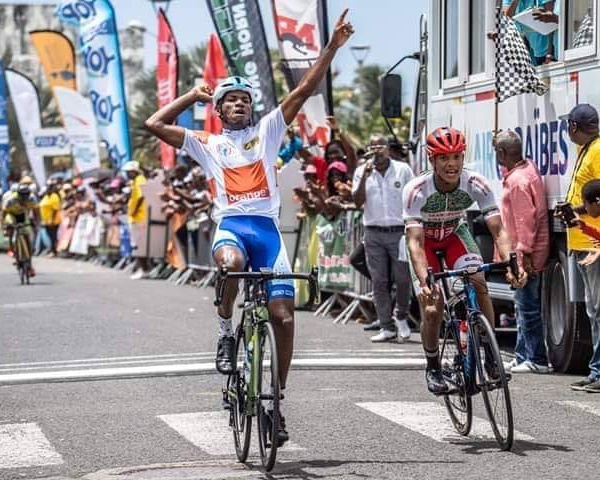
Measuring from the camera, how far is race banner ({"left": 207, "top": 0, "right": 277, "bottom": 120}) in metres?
22.8

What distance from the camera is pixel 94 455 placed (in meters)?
8.50

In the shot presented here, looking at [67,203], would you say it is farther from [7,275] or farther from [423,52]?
[423,52]

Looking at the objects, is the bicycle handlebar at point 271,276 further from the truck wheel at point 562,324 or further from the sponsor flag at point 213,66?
the sponsor flag at point 213,66

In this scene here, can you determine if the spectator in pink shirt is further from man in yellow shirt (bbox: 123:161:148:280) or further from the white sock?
man in yellow shirt (bbox: 123:161:148:280)

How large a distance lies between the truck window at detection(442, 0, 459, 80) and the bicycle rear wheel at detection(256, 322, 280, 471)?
7.22 meters

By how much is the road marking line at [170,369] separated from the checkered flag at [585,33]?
2977 mm

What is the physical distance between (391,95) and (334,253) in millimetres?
3029

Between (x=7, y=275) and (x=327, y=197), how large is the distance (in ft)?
49.0

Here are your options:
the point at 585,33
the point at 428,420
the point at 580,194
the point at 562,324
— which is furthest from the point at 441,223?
the point at 562,324

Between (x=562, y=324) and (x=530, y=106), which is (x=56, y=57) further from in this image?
(x=562, y=324)

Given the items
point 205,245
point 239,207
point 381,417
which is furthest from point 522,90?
point 205,245

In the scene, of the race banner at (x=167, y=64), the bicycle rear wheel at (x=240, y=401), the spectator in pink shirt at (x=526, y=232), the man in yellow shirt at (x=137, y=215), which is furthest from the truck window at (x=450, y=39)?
the race banner at (x=167, y=64)

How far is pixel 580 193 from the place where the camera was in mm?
10883

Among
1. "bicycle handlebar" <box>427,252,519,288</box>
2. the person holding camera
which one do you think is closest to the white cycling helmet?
"bicycle handlebar" <box>427,252,519,288</box>
